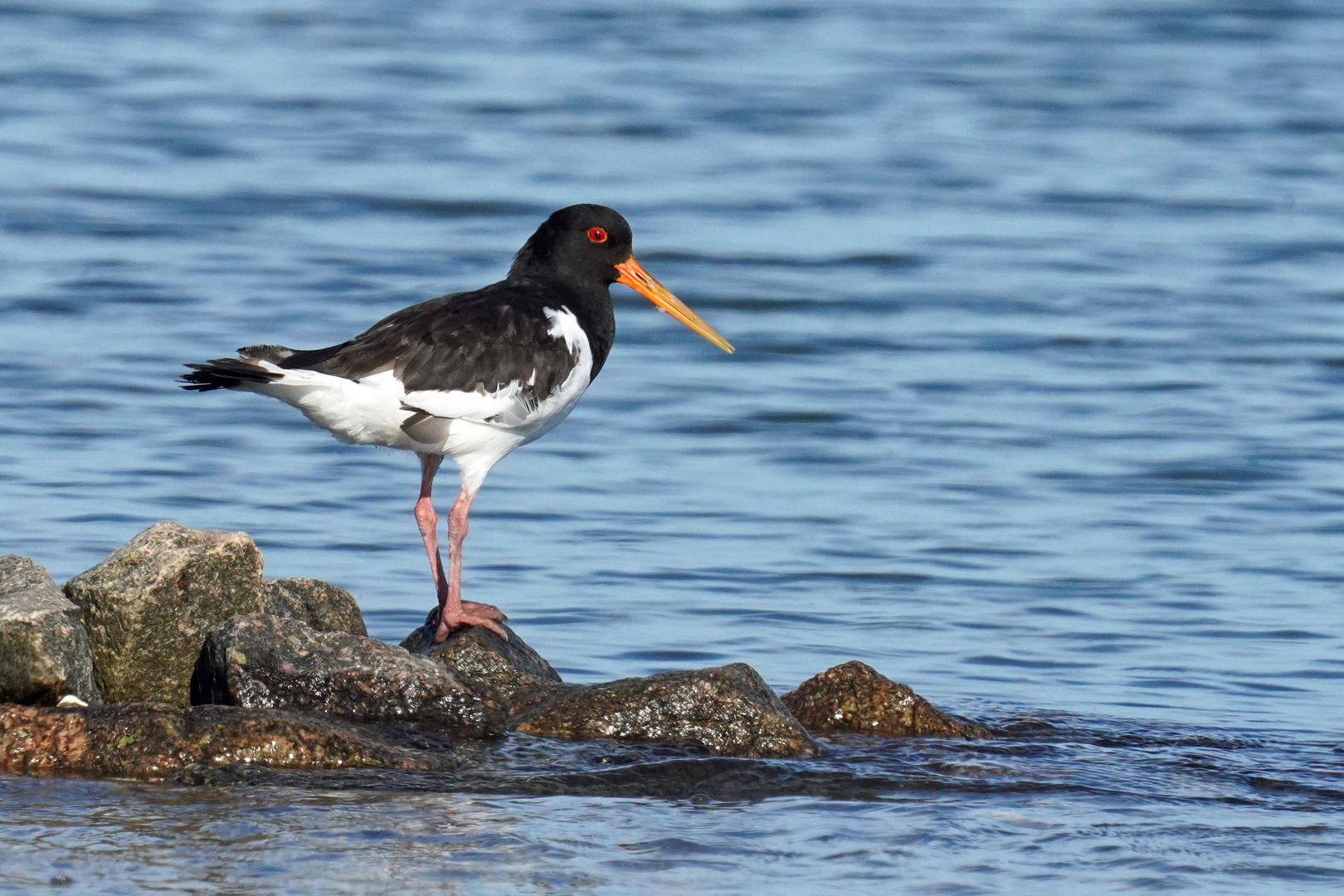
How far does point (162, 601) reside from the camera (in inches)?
243

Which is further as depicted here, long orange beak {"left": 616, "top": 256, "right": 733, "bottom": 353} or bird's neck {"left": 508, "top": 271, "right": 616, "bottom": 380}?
long orange beak {"left": 616, "top": 256, "right": 733, "bottom": 353}

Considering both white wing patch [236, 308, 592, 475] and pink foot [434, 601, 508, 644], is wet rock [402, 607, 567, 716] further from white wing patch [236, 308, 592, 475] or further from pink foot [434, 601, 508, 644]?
white wing patch [236, 308, 592, 475]

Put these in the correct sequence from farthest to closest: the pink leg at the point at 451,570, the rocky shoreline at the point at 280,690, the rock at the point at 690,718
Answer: the pink leg at the point at 451,570, the rock at the point at 690,718, the rocky shoreline at the point at 280,690

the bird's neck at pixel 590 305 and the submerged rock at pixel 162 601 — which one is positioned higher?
the bird's neck at pixel 590 305

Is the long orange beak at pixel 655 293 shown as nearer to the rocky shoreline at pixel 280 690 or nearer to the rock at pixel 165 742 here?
the rocky shoreline at pixel 280 690

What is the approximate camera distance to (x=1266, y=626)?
8.26 meters

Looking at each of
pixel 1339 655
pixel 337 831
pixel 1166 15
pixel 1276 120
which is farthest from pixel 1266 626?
pixel 1166 15

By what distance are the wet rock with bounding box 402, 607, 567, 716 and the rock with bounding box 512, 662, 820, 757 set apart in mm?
169

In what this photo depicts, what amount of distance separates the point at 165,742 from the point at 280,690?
486 mm

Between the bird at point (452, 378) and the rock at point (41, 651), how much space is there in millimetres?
938

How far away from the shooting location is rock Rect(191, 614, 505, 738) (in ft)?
19.7

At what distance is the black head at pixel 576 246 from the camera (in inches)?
309

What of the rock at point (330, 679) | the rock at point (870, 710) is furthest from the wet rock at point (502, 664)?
Answer: the rock at point (870, 710)

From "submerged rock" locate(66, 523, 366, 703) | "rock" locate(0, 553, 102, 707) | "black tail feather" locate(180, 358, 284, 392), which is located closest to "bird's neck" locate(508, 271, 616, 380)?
"black tail feather" locate(180, 358, 284, 392)
